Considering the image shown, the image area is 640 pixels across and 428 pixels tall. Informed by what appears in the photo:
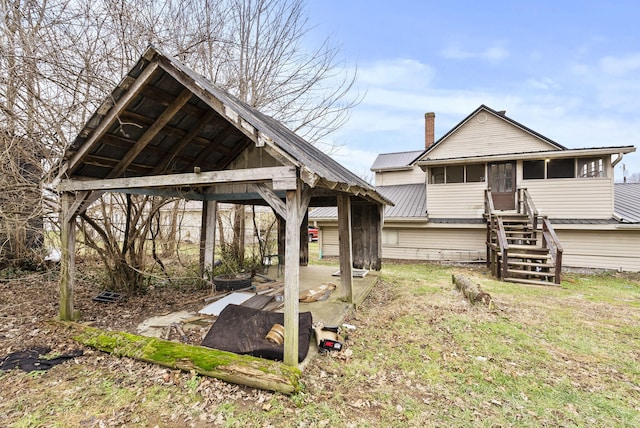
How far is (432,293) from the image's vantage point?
759cm

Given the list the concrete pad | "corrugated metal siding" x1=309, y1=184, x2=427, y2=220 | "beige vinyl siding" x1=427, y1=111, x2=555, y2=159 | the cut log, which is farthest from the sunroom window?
the concrete pad

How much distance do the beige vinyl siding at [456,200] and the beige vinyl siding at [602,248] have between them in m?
2.99

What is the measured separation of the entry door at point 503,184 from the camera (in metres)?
12.0

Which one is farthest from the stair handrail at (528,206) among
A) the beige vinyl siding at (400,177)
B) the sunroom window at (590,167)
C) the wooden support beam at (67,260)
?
the wooden support beam at (67,260)

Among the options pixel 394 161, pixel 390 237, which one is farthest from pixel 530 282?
pixel 394 161

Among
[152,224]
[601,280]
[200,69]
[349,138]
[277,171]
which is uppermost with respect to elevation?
[200,69]

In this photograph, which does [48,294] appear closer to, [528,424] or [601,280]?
[528,424]

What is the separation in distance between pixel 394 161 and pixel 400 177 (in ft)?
4.69

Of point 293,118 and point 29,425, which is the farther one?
point 293,118

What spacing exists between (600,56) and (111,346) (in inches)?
985

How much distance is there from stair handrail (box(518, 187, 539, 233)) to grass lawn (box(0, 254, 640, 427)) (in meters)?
4.98

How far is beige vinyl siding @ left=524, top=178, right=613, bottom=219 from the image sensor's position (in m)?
10.6

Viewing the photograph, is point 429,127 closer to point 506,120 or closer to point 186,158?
point 506,120

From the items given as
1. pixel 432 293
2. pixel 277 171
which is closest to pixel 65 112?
pixel 277 171
